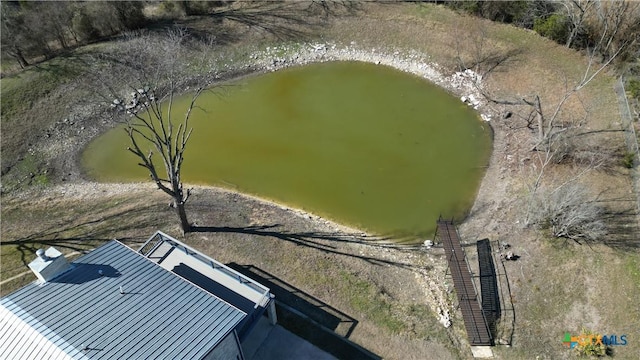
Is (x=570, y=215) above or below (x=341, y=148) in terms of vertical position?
below

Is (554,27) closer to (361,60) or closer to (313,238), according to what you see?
(361,60)

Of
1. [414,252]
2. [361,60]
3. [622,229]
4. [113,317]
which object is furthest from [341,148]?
[113,317]

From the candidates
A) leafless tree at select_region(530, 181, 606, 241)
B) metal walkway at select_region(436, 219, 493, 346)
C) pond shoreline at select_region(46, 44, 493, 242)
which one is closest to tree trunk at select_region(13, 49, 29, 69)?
pond shoreline at select_region(46, 44, 493, 242)

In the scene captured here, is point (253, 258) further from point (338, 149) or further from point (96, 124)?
point (96, 124)

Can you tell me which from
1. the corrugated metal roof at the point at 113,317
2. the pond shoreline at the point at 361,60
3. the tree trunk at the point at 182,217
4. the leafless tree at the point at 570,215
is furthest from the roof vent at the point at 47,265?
the leafless tree at the point at 570,215

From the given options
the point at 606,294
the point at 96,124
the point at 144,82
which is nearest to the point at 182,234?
the point at 96,124

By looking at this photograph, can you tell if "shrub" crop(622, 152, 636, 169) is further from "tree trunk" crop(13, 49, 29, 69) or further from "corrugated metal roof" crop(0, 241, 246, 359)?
"tree trunk" crop(13, 49, 29, 69)

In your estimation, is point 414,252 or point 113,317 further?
point 414,252
